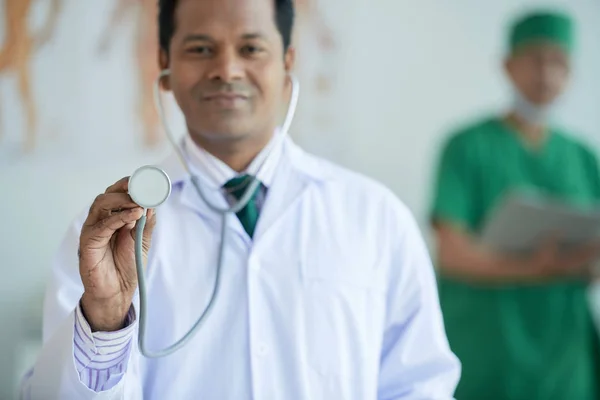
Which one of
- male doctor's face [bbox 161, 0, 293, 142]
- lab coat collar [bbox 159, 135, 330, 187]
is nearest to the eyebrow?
male doctor's face [bbox 161, 0, 293, 142]

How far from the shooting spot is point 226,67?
27.2 inches

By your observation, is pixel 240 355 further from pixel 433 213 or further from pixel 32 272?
pixel 433 213

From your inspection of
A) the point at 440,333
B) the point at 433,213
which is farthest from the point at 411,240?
the point at 433,213

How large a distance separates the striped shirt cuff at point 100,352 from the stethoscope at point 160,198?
14 mm

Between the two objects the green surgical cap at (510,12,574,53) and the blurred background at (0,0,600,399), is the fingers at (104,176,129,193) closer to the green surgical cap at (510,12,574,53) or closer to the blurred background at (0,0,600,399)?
the blurred background at (0,0,600,399)

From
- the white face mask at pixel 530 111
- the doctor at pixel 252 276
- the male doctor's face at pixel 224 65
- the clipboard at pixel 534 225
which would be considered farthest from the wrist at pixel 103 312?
the white face mask at pixel 530 111

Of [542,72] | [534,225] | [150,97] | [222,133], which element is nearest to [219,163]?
[222,133]

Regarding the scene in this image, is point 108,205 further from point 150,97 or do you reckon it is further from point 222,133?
point 150,97

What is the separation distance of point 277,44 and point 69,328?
339 millimetres

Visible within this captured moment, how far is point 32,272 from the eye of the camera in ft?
3.60

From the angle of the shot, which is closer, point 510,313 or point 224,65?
point 224,65

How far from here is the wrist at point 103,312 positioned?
0.59m

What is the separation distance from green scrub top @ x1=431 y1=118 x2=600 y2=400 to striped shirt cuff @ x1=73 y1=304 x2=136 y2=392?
992mm

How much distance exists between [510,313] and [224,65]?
103 cm
